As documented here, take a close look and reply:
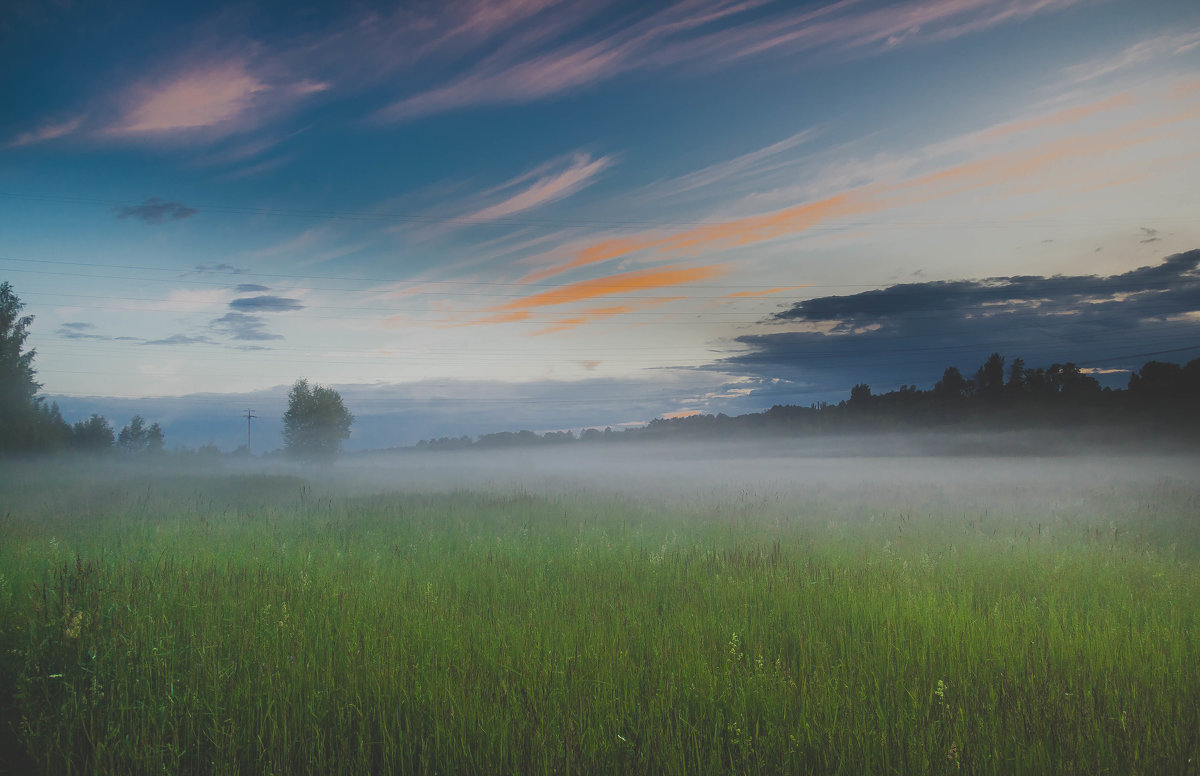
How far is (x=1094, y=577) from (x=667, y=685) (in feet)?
25.4

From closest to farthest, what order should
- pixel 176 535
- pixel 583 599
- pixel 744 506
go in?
1. pixel 583 599
2. pixel 176 535
3. pixel 744 506

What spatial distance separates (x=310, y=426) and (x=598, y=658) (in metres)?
73.7

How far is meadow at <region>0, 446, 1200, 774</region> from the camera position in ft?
11.1

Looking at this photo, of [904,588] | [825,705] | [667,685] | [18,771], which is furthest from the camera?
[904,588]

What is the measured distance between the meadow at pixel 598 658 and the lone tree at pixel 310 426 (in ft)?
209

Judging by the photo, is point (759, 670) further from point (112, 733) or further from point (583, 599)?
point (112, 733)

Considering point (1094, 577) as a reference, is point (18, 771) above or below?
above

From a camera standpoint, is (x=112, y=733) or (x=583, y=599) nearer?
(x=112, y=733)

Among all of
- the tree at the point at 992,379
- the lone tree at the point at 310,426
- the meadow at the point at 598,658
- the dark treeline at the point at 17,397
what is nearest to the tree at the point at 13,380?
the dark treeline at the point at 17,397

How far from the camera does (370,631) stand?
513 centimetres

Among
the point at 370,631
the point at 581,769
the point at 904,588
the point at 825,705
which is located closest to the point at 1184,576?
the point at 904,588

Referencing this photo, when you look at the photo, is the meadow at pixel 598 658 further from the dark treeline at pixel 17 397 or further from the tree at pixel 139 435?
the tree at pixel 139 435

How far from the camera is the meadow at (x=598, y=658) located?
3389 millimetres

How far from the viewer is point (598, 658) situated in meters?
4.57
